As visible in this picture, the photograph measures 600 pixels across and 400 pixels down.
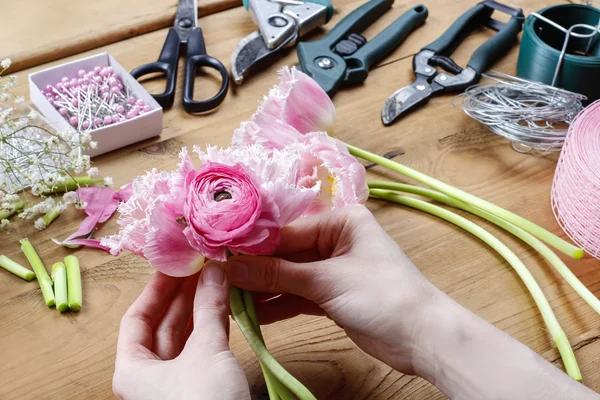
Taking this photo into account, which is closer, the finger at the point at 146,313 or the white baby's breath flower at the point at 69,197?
the finger at the point at 146,313

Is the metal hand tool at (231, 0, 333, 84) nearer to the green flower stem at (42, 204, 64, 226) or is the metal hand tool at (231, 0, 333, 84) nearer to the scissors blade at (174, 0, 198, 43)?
the scissors blade at (174, 0, 198, 43)

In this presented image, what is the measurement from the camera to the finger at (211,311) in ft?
1.80

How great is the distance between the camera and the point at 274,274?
2.00ft

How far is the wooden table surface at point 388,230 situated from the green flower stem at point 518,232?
0.02 m

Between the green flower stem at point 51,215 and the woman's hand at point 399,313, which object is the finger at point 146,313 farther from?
the green flower stem at point 51,215

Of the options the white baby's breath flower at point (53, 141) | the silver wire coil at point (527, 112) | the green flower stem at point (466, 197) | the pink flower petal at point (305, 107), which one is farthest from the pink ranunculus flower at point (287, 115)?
the silver wire coil at point (527, 112)

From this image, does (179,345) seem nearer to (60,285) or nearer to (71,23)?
(60,285)

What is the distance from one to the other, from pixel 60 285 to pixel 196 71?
422 mm

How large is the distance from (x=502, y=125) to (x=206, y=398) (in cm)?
62

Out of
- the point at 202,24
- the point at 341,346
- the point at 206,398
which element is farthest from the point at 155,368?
the point at 202,24

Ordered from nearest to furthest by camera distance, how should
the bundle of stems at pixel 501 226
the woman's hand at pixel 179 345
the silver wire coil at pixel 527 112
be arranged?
the woman's hand at pixel 179 345 → the bundle of stems at pixel 501 226 → the silver wire coil at pixel 527 112

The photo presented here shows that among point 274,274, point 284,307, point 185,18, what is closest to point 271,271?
point 274,274

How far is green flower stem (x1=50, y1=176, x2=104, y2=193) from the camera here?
0.85 metres

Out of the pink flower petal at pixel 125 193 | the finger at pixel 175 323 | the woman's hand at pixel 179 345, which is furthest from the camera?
the pink flower petal at pixel 125 193
